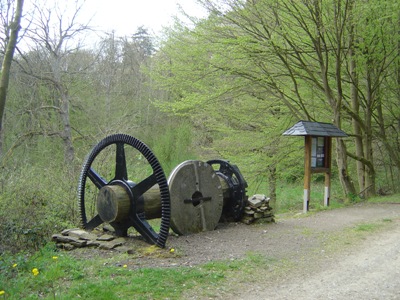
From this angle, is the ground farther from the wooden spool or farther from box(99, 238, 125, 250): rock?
box(99, 238, 125, 250): rock

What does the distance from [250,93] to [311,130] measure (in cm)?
392

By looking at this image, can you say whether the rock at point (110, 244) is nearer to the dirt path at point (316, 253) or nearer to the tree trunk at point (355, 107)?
the dirt path at point (316, 253)

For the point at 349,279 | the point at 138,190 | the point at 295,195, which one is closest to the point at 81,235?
the point at 138,190

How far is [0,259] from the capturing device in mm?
5531

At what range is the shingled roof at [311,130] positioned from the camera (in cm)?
1058

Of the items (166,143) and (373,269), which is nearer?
(373,269)

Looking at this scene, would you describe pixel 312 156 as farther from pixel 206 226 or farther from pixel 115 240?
pixel 115 240

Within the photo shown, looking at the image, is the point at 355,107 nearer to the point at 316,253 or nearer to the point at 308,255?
the point at 316,253

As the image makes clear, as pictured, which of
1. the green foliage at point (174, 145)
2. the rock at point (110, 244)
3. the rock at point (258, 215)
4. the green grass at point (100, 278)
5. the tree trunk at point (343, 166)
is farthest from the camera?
the green foliage at point (174, 145)

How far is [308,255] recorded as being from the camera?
Result: 645cm

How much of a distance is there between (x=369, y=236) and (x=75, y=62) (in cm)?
1433

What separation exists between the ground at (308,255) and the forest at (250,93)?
2.83 meters

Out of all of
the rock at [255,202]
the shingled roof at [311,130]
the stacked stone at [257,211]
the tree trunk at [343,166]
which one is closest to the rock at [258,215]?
the stacked stone at [257,211]

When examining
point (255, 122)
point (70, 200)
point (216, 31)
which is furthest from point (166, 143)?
point (70, 200)
